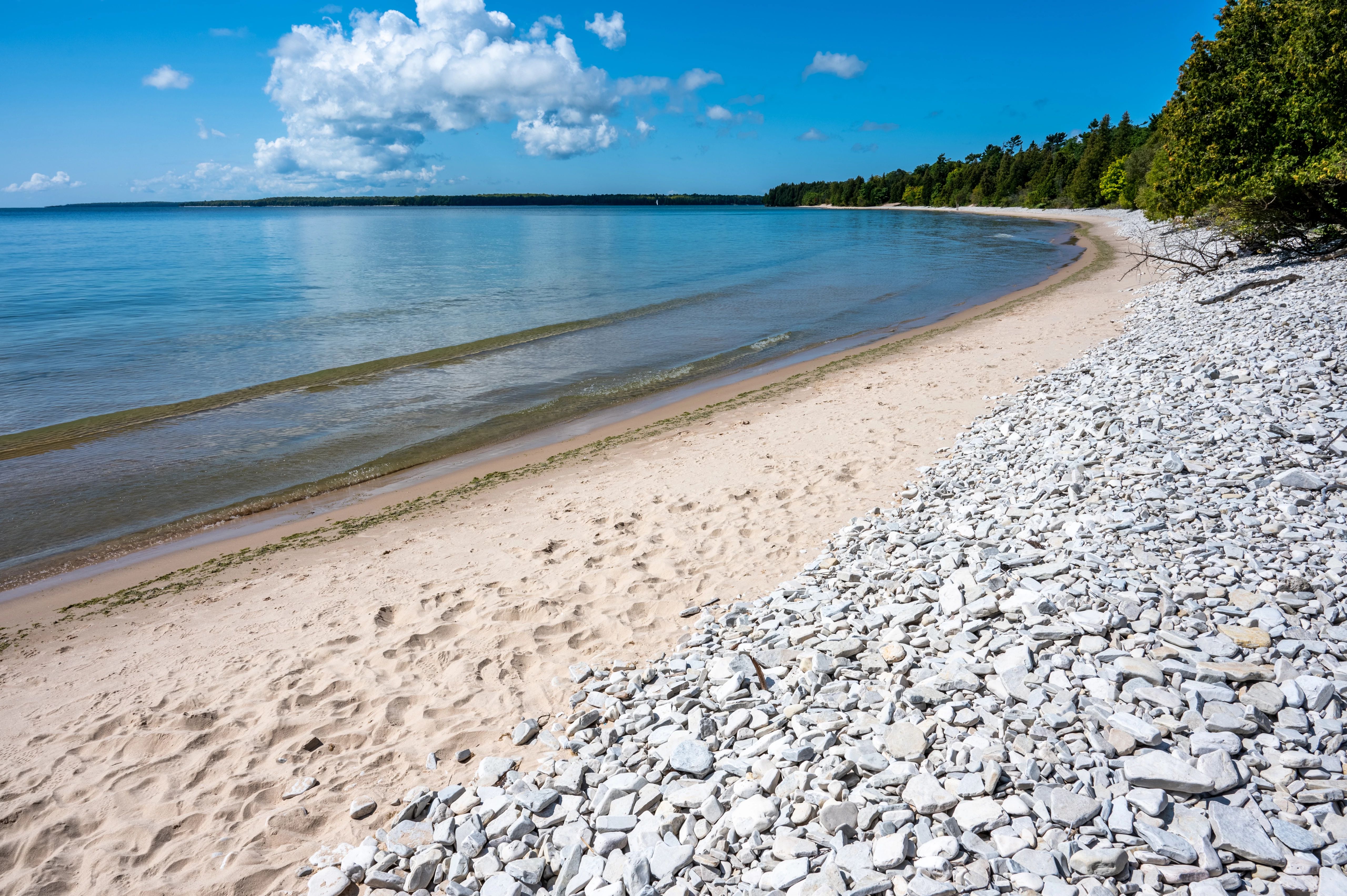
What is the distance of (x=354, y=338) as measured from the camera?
74.5 ft

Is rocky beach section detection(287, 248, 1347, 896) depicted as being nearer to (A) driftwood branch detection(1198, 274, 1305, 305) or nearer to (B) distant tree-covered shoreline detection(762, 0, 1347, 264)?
(A) driftwood branch detection(1198, 274, 1305, 305)

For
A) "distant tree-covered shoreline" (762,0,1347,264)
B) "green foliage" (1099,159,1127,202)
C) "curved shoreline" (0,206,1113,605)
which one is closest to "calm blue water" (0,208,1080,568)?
"curved shoreline" (0,206,1113,605)

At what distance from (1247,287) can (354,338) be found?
25.3 metres

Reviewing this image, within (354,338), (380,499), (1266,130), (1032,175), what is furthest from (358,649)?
(1032,175)

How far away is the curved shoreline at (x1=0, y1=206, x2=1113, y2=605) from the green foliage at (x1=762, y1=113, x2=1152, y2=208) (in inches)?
3076

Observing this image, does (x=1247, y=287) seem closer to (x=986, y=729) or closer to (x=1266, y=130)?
(x=1266, y=130)

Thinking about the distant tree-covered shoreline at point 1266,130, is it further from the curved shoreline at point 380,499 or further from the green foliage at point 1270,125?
the curved shoreline at point 380,499

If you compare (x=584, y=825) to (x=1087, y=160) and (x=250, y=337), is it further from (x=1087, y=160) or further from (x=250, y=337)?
(x=1087, y=160)

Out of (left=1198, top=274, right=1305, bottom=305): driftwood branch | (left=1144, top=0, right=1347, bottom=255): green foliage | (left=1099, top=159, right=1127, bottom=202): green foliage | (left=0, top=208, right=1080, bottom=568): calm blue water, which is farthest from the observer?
(left=1099, top=159, right=1127, bottom=202): green foliage

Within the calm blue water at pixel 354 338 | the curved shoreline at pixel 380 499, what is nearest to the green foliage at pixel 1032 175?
the calm blue water at pixel 354 338

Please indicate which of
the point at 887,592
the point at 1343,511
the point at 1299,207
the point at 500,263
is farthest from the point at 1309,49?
the point at 500,263

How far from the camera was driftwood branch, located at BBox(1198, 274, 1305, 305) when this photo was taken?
625 inches

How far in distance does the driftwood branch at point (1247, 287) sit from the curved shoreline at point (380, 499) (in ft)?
25.9

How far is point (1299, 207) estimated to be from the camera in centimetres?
1912
